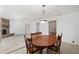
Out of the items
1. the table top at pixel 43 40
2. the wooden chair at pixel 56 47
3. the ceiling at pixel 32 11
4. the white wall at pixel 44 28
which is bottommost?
the wooden chair at pixel 56 47

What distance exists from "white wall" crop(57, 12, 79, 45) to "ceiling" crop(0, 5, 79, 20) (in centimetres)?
17

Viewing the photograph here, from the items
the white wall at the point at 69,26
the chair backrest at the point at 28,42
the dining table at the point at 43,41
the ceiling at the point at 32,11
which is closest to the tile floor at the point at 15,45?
the chair backrest at the point at 28,42

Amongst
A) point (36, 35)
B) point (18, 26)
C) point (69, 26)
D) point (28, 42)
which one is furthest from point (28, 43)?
point (69, 26)

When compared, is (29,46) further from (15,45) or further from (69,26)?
(69,26)

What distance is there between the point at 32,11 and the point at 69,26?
1.10 m

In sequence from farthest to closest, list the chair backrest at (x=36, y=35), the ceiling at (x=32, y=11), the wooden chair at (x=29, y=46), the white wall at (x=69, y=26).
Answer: the white wall at (x=69, y=26) < the chair backrest at (x=36, y=35) < the wooden chair at (x=29, y=46) < the ceiling at (x=32, y=11)

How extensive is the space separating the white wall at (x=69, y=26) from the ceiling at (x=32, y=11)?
0.17 metres

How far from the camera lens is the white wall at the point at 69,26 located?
1852mm

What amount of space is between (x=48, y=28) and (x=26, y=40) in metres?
0.53

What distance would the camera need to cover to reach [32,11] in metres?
1.63

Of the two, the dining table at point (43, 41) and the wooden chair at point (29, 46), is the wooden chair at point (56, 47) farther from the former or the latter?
the wooden chair at point (29, 46)

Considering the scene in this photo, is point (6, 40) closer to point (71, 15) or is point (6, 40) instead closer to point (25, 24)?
point (25, 24)

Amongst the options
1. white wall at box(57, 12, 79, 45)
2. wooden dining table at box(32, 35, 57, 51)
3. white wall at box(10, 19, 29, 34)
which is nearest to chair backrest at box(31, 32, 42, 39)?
wooden dining table at box(32, 35, 57, 51)
